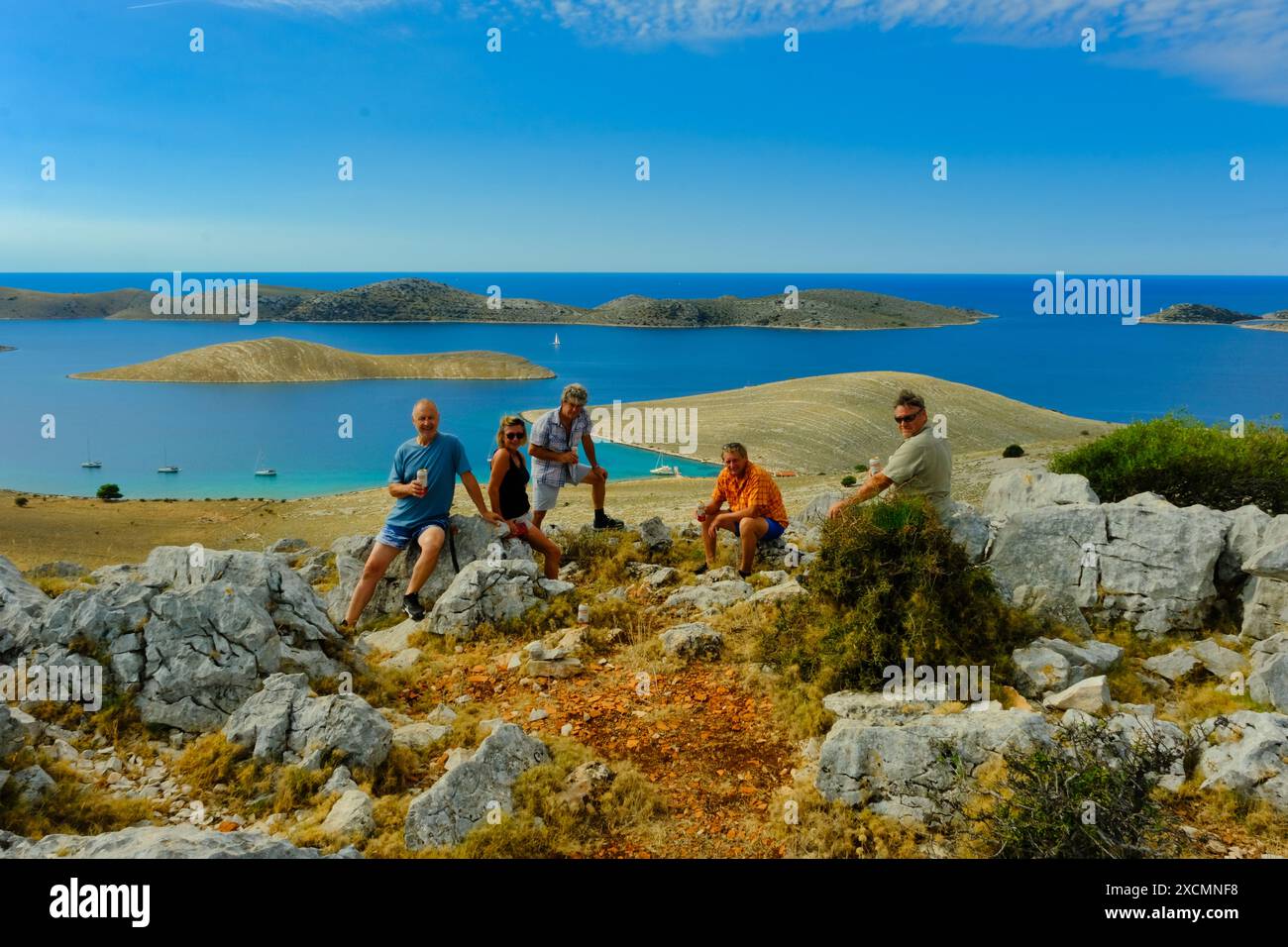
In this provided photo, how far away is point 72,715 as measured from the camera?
666 cm

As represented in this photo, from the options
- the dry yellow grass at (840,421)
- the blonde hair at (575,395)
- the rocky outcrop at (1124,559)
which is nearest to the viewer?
the rocky outcrop at (1124,559)

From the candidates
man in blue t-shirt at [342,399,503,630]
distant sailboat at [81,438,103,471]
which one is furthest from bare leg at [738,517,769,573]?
distant sailboat at [81,438,103,471]

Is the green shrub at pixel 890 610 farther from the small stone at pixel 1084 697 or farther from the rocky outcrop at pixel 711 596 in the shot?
the rocky outcrop at pixel 711 596

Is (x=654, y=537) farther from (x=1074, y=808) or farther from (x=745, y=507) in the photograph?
(x=1074, y=808)

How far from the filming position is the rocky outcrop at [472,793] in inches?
208

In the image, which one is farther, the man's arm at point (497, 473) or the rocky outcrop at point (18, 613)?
the man's arm at point (497, 473)

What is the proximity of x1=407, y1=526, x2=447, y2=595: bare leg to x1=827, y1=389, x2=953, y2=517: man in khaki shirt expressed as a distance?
4.55 meters

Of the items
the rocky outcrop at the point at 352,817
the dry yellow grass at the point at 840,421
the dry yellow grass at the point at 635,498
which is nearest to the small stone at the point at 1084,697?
the rocky outcrop at the point at 352,817

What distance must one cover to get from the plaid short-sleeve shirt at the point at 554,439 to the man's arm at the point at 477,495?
1.01 meters

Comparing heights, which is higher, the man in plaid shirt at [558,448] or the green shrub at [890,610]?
the man in plaid shirt at [558,448]

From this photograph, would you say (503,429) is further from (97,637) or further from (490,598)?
(97,637)

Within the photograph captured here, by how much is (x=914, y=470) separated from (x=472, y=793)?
17.2ft

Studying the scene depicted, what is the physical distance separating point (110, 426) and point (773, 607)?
111 meters
